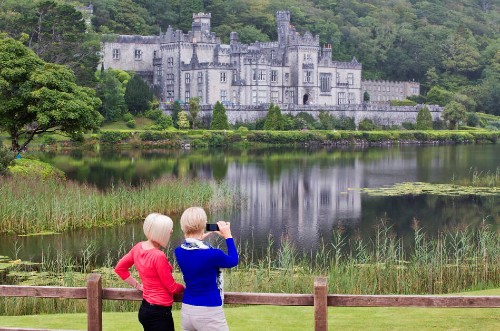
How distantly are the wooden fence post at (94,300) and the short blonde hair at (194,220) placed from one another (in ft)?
5.00

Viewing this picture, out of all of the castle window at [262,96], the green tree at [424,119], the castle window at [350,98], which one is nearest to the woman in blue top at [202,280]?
the castle window at [262,96]

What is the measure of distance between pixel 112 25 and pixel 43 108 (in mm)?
63250

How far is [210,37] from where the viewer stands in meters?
87.5

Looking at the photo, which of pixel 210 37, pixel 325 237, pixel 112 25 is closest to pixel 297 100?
pixel 210 37

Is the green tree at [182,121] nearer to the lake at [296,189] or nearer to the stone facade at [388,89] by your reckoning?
the lake at [296,189]

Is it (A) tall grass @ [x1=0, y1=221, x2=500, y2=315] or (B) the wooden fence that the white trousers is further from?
(A) tall grass @ [x1=0, y1=221, x2=500, y2=315]

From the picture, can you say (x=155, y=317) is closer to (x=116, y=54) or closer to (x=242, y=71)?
(x=242, y=71)

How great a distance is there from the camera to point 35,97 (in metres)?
37.6

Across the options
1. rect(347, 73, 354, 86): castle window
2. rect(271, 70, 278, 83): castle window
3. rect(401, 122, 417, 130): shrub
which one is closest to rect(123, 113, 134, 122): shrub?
rect(271, 70, 278, 83): castle window

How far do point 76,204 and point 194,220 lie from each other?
1861 cm

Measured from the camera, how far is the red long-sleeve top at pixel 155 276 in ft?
34.2

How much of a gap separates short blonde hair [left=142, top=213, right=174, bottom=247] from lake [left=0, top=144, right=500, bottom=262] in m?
11.2

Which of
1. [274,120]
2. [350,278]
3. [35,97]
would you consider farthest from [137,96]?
[350,278]

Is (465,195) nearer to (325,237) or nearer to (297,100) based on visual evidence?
(325,237)
